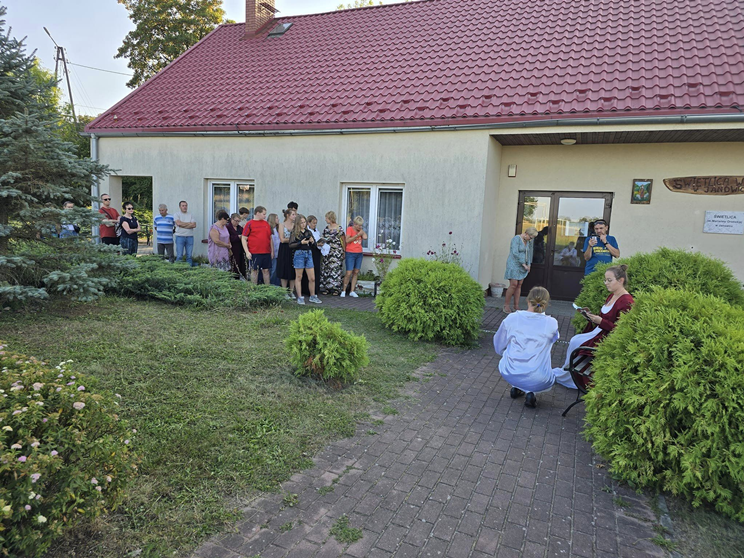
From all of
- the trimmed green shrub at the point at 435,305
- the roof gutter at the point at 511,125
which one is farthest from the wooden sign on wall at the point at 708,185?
the trimmed green shrub at the point at 435,305

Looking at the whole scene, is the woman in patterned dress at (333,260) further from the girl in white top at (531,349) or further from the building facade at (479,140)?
the girl in white top at (531,349)

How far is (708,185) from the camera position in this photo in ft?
30.1

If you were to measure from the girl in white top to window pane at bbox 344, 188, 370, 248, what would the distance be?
648 cm

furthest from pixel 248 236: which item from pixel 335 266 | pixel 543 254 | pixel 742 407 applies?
pixel 742 407

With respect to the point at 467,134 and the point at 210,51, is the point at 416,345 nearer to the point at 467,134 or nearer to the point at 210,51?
the point at 467,134

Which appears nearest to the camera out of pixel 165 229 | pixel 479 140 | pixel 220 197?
pixel 479 140

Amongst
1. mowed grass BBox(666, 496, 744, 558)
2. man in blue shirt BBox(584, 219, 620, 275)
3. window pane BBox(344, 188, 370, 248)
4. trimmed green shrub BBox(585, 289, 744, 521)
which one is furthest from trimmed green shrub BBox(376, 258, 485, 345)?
window pane BBox(344, 188, 370, 248)

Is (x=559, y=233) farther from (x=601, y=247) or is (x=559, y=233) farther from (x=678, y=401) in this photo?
(x=678, y=401)

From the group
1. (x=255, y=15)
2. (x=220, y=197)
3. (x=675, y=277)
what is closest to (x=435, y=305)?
(x=675, y=277)

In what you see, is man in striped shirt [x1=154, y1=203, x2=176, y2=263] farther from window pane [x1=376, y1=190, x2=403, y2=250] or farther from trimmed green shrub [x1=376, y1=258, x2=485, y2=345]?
trimmed green shrub [x1=376, y1=258, x2=485, y2=345]

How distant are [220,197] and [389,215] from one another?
15.4ft

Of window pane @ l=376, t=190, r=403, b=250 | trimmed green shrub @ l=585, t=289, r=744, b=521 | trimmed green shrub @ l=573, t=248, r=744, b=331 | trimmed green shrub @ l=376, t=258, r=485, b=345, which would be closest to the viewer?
trimmed green shrub @ l=585, t=289, r=744, b=521

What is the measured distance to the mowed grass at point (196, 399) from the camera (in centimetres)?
280

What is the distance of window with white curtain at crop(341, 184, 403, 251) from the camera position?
1085cm
